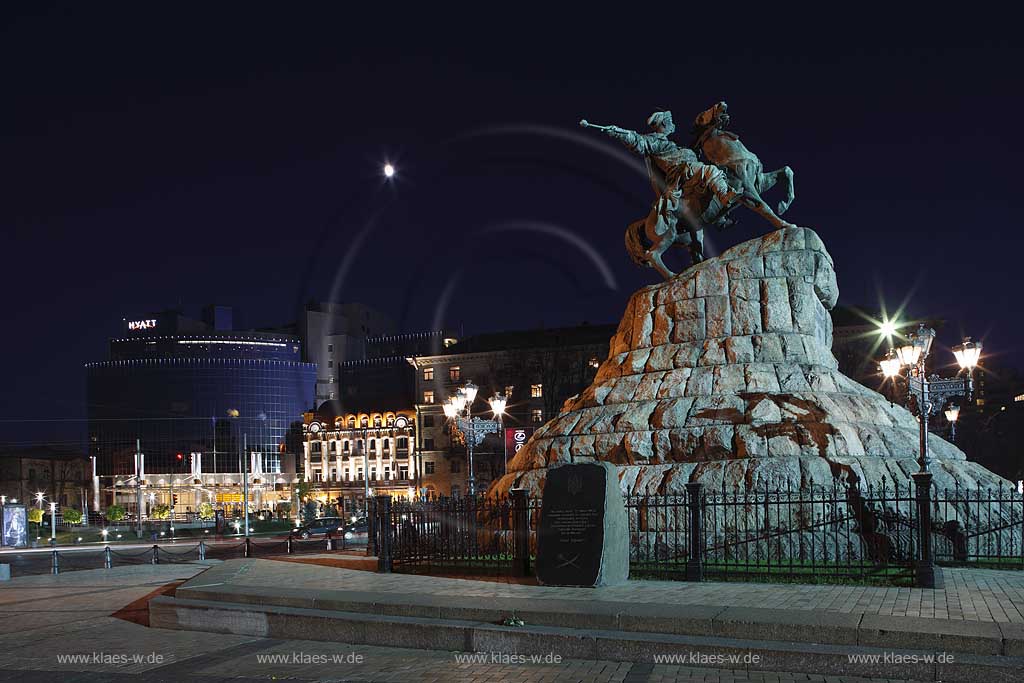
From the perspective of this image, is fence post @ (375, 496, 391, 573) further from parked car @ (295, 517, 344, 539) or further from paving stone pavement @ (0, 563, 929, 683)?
parked car @ (295, 517, 344, 539)

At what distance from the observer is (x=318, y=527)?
52.2 metres

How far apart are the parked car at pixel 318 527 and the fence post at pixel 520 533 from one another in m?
32.6

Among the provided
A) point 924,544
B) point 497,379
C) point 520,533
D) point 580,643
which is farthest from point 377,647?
point 497,379

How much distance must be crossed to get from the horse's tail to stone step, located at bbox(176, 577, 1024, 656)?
13028 mm

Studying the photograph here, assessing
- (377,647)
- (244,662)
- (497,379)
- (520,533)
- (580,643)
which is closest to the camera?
(580,643)

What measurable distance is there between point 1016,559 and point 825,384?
486 centimetres

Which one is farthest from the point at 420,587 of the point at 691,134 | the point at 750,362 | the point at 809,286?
the point at 691,134

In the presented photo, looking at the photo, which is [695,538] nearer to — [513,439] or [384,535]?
[384,535]

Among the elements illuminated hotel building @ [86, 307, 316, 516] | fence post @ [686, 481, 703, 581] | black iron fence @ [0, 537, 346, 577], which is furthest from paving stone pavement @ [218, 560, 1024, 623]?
illuminated hotel building @ [86, 307, 316, 516]

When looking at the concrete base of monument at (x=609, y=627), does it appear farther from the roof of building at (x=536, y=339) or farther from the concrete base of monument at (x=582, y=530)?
the roof of building at (x=536, y=339)

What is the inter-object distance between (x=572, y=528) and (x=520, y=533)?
174 cm

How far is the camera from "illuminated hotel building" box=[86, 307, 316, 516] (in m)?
125

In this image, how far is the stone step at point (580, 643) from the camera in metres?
8.82

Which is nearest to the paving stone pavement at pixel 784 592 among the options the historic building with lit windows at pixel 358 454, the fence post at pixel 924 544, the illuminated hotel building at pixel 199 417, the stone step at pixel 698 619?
the fence post at pixel 924 544
